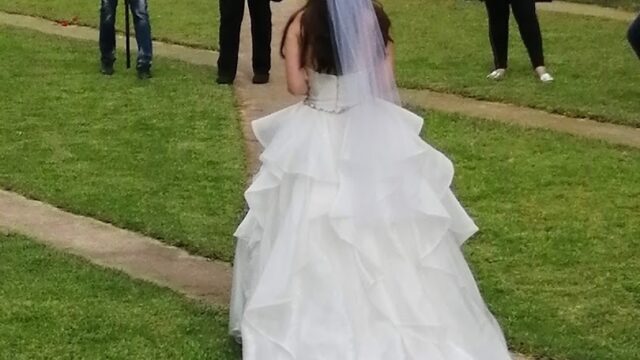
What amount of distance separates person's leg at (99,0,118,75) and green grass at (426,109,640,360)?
294 centimetres

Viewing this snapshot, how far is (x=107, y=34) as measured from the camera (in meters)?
10.5

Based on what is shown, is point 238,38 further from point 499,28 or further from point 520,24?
point 520,24

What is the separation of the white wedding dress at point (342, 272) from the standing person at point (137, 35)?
5.53m

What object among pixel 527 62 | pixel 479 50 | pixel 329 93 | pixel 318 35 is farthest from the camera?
pixel 479 50

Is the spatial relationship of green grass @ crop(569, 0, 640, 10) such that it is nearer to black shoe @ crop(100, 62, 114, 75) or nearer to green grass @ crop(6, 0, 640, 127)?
green grass @ crop(6, 0, 640, 127)

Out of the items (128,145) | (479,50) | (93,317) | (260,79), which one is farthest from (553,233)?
(479,50)

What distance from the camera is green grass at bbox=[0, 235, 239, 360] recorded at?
502 centimetres

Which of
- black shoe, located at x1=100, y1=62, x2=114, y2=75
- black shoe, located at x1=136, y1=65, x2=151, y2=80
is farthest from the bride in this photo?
black shoe, located at x1=100, y1=62, x2=114, y2=75

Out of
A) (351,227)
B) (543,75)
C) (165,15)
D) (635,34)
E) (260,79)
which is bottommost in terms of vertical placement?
(165,15)

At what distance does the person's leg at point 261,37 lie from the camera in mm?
10336

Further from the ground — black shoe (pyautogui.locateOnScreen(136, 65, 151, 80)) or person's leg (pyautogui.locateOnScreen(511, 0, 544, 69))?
person's leg (pyautogui.locateOnScreen(511, 0, 544, 69))

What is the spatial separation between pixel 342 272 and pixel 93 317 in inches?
49.8

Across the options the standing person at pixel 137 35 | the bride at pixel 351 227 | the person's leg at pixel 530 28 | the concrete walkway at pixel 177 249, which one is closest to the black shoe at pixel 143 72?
the standing person at pixel 137 35

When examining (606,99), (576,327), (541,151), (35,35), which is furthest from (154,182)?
(35,35)
